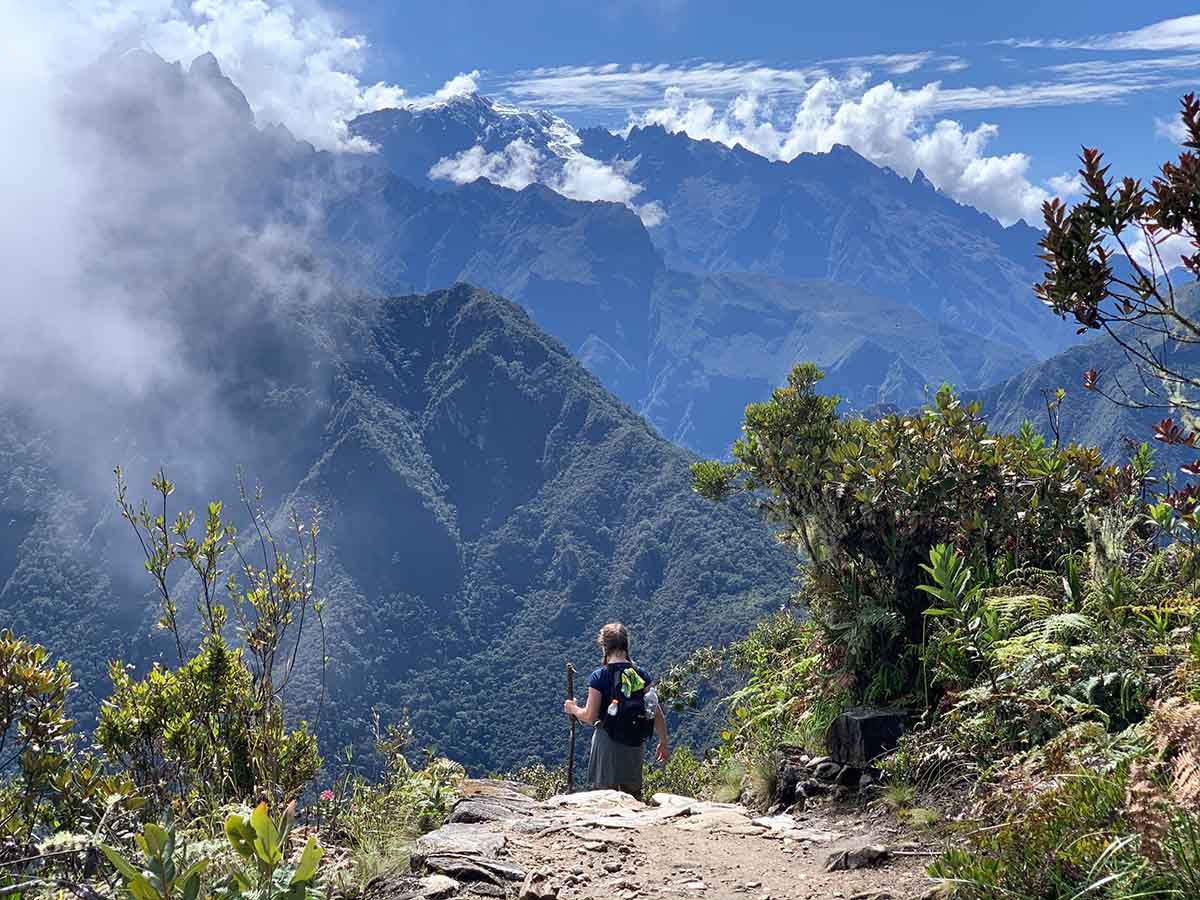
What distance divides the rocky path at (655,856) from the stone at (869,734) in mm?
438

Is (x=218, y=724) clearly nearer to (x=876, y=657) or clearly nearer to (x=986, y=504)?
(x=876, y=657)

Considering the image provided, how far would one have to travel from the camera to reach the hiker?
9055 mm

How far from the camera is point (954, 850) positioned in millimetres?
4219

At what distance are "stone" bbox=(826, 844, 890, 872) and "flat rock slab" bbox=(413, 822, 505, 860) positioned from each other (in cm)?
201

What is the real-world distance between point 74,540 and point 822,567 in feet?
679

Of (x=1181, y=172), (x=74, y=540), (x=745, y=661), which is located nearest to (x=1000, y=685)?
(x=1181, y=172)

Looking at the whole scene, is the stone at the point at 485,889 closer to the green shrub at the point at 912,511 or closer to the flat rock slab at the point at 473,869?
the flat rock slab at the point at 473,869

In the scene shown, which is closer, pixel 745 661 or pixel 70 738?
pixel 70 738

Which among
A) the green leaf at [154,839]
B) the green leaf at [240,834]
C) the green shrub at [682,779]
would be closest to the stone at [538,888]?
the green leaf at [240,834]

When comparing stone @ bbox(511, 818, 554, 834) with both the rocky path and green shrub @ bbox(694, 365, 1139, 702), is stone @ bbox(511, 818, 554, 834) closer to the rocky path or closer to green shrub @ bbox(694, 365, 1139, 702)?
the rocky path

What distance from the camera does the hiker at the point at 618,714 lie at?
29.7 feet

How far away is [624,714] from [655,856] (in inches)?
113

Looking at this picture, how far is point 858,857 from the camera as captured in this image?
5598mm

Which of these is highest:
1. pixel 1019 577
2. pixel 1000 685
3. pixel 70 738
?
pixel 1019 577
